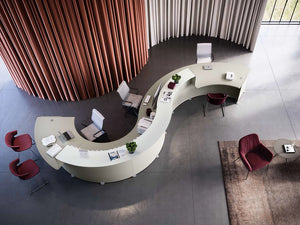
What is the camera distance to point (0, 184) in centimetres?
615

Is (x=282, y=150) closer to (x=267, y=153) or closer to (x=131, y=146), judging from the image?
(x=267, y=153)

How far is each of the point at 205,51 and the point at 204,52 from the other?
4cm

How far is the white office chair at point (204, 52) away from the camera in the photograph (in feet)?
25.3

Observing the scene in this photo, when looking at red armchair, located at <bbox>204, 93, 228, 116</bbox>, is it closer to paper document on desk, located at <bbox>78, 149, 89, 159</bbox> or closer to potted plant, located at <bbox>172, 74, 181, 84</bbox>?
potted plant, located at <bbox>172, 74, 181, 84</bbox>

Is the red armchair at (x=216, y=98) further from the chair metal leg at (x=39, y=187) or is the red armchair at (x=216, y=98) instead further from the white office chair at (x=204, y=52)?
the chair metal leg at (x=39, y=187)

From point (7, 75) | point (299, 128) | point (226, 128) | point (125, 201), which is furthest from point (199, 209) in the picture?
point (7, 75)

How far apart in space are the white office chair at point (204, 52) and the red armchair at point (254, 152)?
294 centimetres

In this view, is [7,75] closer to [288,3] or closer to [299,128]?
[299,128]

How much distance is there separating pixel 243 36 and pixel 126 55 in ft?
13.7

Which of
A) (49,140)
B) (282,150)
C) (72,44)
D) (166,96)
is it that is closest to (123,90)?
(166,96)

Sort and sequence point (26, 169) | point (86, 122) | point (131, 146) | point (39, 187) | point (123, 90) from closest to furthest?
point (131, 146) → point (26, 169) → point (39, 187) → point (123, 90) → point (86, 122)

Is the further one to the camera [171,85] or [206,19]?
[206,19]

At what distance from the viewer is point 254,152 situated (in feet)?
19.4

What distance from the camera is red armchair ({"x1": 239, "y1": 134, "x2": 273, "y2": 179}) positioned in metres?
5.67
